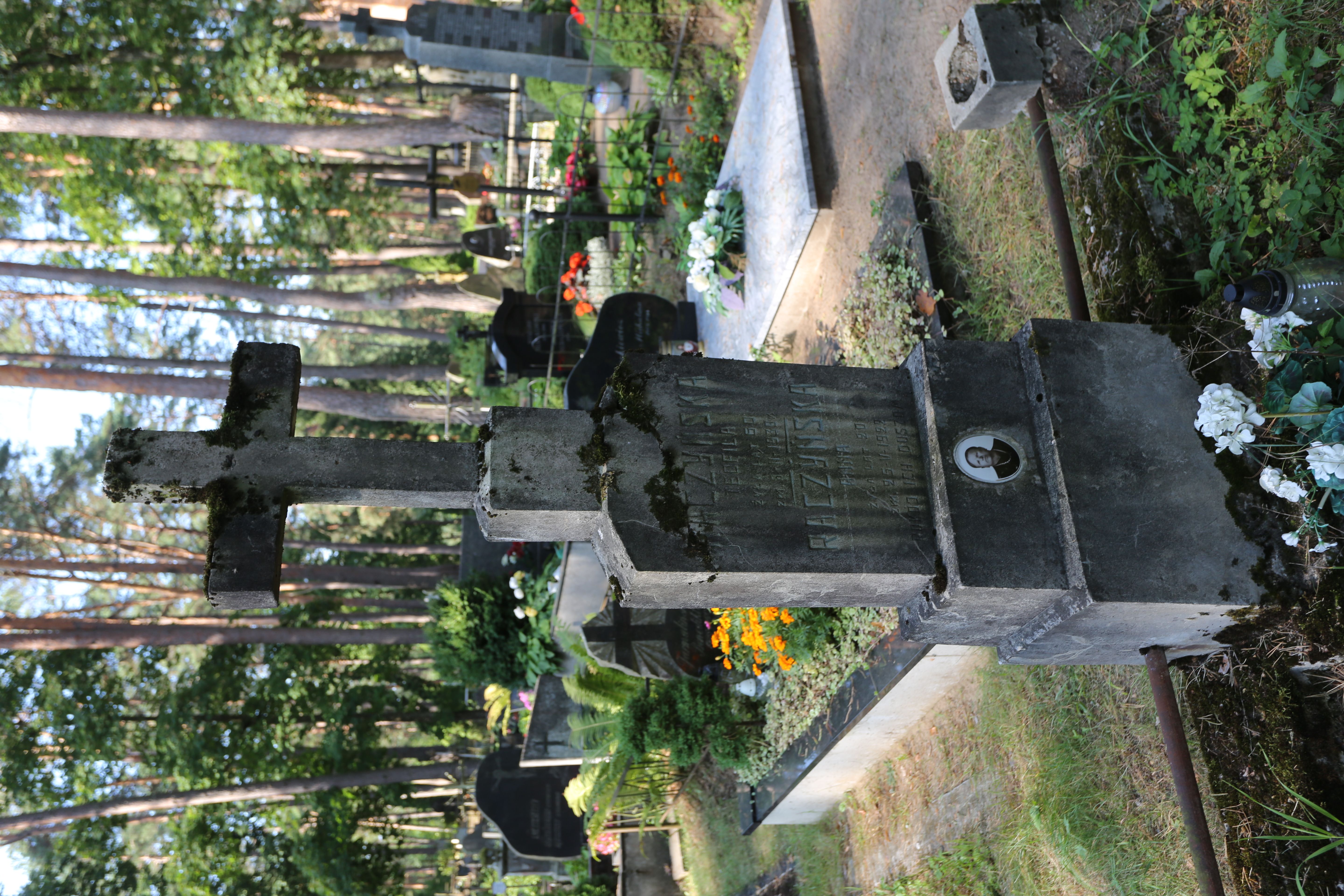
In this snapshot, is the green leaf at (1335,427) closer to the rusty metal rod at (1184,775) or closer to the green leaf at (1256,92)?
the rusty metal rod at (1184,775)

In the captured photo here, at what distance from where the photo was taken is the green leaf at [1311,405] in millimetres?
3020

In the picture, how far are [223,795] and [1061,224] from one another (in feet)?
50.7

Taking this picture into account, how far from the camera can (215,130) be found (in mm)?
11398

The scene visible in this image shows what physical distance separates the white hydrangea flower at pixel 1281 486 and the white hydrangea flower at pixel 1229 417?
14 cm

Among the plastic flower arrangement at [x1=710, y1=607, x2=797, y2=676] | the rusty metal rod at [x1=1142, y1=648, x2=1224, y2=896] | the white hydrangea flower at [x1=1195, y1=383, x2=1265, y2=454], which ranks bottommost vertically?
the rusty metal rod at [x1=1142, y1=648, x2=1224, y2=896]

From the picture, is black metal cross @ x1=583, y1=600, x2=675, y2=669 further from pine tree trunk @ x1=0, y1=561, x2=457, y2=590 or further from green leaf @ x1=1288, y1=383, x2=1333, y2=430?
pine tree trunk @ x1=0, y1=561, x2=457, y2=590

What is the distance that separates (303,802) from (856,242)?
15642 mm

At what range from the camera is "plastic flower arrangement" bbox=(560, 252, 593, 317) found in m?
11.9

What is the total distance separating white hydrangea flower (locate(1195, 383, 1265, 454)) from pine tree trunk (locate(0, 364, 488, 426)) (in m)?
7.88

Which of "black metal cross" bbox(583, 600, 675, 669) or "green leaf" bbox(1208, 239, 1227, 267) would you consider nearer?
"green leaf" bbox(1208, 239, 1227, 267)

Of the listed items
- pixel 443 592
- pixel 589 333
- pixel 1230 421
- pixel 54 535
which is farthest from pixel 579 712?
pixel 54 535

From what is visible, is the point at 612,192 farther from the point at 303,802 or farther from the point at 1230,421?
the point at 303,802

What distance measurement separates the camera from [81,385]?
1205 cm

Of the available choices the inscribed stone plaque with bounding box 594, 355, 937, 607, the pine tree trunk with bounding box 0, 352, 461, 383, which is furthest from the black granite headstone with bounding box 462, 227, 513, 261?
the inscribed stone plaque with bounding box 594, 355, 937, 607
